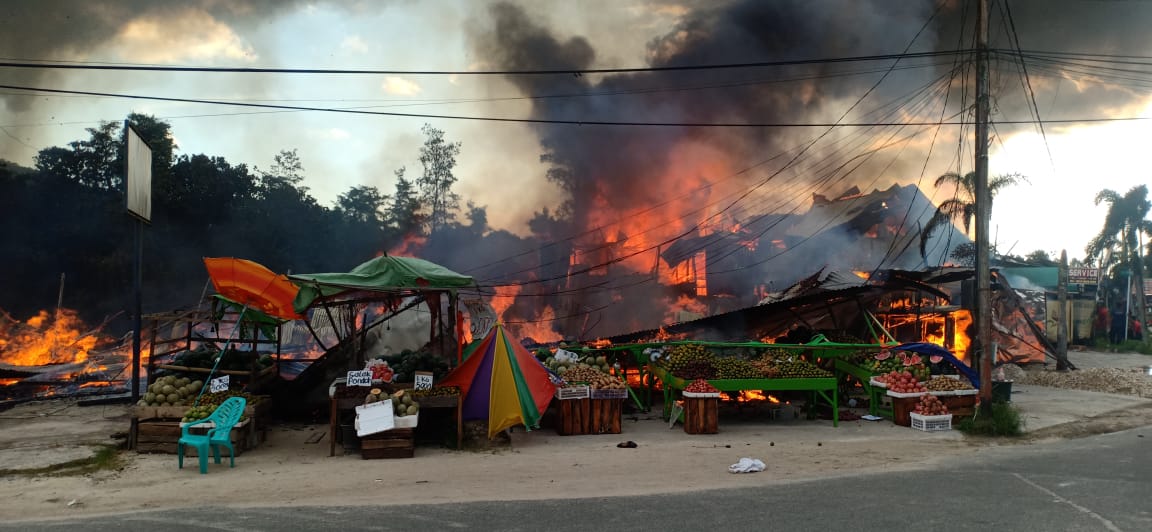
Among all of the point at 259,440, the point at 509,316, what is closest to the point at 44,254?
the point at 509,316

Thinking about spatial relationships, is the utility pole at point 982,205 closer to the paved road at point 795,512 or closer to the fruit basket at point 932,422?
the fruit basket at point 932,422

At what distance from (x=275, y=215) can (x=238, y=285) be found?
27.0 meters

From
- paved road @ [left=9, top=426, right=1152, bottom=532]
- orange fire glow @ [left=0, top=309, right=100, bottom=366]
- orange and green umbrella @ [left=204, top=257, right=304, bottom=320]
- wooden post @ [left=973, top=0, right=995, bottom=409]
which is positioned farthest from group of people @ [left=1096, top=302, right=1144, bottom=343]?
orange fire glow @ [left=0, top=309, right=100, bottom=366]

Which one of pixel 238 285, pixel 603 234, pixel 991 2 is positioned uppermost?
pixel 991 2

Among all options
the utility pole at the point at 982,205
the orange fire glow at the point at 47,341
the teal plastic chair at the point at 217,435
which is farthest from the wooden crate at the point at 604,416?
the orange fire glow at the point at 47,341

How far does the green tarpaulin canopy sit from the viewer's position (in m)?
10.6

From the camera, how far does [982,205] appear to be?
41.5 ft

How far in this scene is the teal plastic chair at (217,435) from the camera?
8.51 metres

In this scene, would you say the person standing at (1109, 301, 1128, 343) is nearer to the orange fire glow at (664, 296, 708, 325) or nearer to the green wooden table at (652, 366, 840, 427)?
the orange fire glow at (664, 296, 708, 325)

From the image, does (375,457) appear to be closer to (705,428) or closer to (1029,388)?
(705,428)

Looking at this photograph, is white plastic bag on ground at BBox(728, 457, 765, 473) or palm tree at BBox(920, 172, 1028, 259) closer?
white plastic bag on ground at BBox(728, 457, 765, 473)

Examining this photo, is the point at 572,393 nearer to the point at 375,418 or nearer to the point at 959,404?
the point at 375,418

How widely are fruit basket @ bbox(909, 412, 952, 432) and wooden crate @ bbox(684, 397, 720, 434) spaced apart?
3905 millimetres

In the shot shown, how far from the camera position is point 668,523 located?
6.35m
